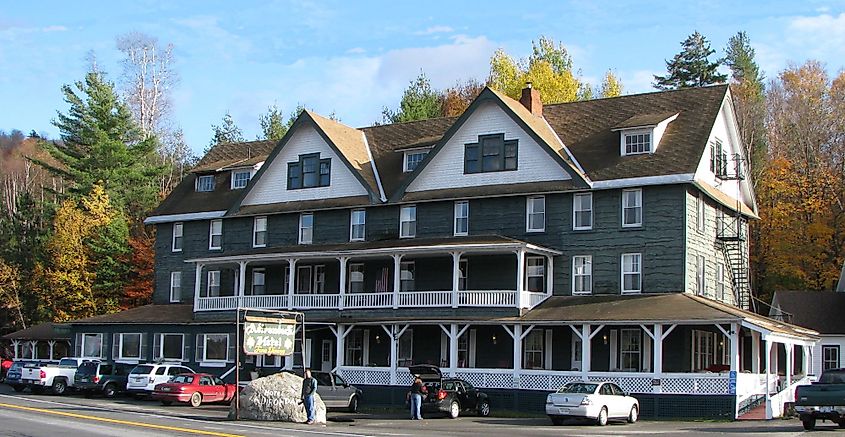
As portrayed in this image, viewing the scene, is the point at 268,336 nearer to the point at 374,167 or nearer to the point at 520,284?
the point at 520,284

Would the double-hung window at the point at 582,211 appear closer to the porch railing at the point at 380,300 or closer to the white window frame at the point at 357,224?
the porch railing at the point at 380,300

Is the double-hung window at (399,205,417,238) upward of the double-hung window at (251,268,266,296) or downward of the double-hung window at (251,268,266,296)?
upward

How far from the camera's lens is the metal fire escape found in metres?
48.4

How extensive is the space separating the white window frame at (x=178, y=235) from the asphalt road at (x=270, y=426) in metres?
18.7

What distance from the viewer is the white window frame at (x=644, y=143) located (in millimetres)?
45438

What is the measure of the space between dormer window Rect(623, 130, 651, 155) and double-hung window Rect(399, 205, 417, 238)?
10.5m

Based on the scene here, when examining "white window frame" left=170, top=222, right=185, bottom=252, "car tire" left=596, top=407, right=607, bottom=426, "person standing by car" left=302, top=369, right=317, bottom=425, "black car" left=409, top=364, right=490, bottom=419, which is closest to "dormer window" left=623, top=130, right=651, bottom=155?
"black car" left=409, top=364, right=490, bottom=419

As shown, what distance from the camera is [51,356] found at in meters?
70.6

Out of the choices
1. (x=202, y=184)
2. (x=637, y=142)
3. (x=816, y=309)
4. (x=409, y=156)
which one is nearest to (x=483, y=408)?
(x=637, y=142)

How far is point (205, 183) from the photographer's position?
61125 mm

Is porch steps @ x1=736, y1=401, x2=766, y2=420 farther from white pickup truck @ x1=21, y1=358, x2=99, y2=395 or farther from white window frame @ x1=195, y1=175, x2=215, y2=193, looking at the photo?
white window frame @ x1=195, y1=175, x2=215, y2=193

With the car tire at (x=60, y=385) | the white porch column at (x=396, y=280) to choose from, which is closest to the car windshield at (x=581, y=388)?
the white porch column at (x=396, y=280)

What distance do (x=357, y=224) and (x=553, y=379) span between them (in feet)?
47.3

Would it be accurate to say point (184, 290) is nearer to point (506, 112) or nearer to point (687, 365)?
point (506, 112)
